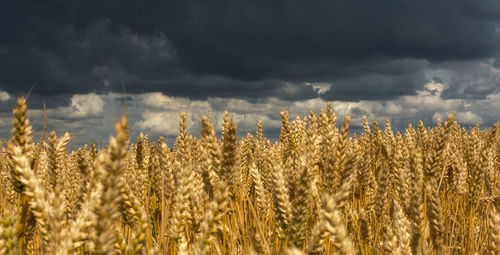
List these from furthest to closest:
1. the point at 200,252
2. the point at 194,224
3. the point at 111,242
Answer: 1. the point at 194,224
2. the point at 200,252
3. the point at 111,242

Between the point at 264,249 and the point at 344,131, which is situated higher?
the point at 344,131

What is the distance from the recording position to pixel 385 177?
10.2ft

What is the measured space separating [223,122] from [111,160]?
53.4 inches

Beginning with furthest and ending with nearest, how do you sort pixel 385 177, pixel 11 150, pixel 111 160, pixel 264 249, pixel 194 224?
pixel 385 177 < pixel 194 224 < pixel 264 249 < pixel 11 150 < pixel 111 160

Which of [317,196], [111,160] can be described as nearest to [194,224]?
[317,196]

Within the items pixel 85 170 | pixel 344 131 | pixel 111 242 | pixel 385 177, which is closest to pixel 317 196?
pixel 344 131

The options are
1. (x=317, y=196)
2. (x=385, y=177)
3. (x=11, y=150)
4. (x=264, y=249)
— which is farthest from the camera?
(x=385, y=177)

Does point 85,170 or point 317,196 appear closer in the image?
point 85,170

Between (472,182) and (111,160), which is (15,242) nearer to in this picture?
(111,160)

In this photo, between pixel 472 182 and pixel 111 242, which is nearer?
pixel 111 242

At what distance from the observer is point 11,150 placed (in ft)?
5.08

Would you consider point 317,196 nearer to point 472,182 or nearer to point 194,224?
point 194,224

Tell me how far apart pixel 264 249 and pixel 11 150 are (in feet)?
4.52

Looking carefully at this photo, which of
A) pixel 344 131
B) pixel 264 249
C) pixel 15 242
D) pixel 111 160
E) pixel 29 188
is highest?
pixel 344 131
